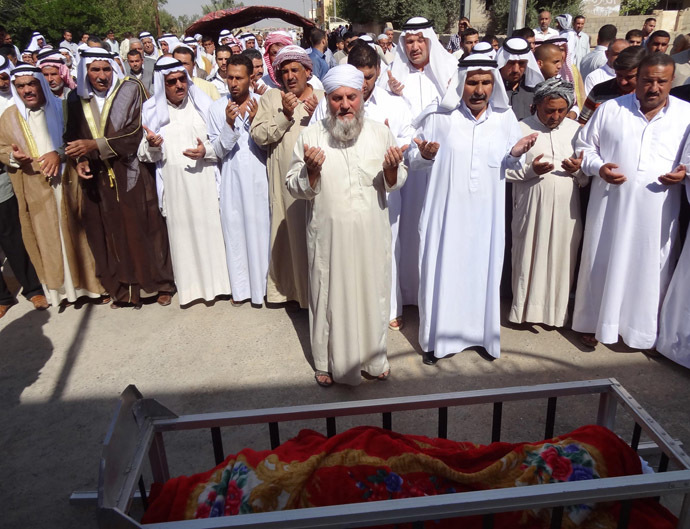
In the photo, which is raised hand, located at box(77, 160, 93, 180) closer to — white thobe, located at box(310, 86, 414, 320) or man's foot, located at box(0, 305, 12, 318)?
man's foot, located at box(0, 305, 12, 318)

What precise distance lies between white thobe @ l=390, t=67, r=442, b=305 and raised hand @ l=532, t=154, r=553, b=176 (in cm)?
90

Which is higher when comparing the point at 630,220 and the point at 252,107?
the point at 252,107

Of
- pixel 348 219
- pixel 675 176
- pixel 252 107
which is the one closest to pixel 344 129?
pixel 348 219

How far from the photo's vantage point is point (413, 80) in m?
4.50

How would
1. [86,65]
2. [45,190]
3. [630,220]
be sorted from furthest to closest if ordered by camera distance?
[45,190]
[86,65]
[630,220]

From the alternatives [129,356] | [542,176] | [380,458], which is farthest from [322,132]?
[129,356]

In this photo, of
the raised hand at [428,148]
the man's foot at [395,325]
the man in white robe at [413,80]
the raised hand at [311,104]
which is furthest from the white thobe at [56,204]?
the raised hand at [428,148]

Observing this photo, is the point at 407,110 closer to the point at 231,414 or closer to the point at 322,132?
the point at 322,132

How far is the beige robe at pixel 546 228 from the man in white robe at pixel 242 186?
6.41 ft

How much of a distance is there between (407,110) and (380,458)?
9.38ft

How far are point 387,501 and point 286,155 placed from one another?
3.02 metres

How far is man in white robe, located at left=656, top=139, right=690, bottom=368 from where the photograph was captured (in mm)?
3498

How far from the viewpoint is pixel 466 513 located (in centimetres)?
154

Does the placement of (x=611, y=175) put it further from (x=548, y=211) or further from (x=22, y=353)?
(x=22, y=353)
